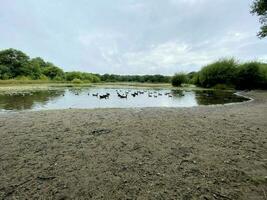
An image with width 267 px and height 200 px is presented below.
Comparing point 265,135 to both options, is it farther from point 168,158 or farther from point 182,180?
point 182,180

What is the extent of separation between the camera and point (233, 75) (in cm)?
4844

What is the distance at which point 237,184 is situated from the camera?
3500 mm

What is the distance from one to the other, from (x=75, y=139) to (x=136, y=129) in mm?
2064

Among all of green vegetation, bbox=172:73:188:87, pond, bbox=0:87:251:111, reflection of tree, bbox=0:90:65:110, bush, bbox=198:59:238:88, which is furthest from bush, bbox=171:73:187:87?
reflection of tree, bbox=0:90:65:110

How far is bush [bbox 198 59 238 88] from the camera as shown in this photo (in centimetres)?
4916

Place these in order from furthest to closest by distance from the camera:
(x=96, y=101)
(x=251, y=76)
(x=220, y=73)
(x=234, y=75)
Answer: (x=220, y=73), (x=234, y=75), (x=251, y=76), (x=96, y=101)

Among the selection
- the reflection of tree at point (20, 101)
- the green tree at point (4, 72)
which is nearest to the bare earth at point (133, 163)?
the reflection of tree at point (20, 101)

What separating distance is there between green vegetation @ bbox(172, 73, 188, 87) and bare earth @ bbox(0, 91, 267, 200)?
5382 cm

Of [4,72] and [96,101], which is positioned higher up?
[4,72]

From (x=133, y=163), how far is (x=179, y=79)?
57.6m

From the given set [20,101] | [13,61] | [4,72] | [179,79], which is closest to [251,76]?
[179,79]

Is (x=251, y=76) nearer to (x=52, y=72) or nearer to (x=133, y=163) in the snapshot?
(x=133, y=163)

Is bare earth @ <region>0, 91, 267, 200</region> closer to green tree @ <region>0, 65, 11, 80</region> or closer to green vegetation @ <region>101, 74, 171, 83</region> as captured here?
green tree @ <region>0, 65, 11, 80</region>

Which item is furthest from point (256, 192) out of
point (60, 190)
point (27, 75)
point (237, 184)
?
point (27, 75)
